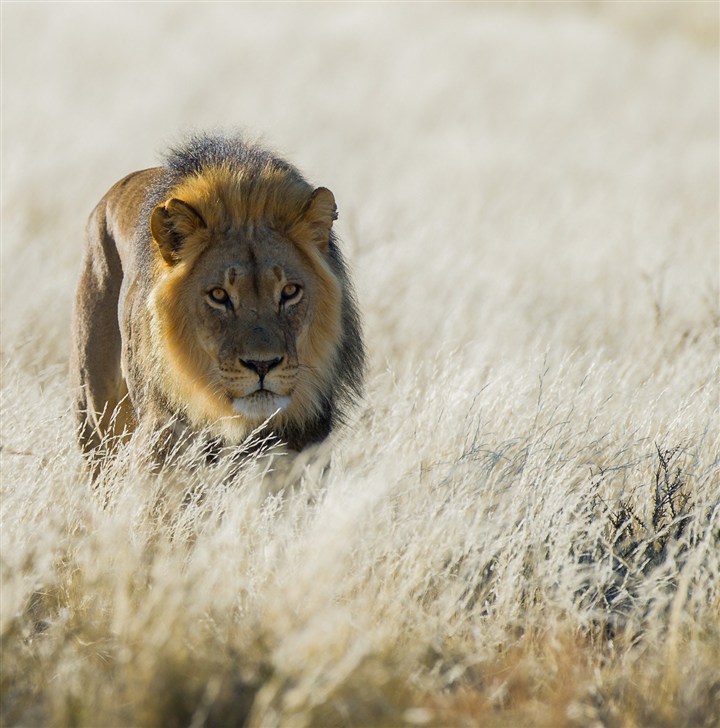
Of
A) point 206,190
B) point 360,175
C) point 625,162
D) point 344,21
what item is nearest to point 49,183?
point 360,175

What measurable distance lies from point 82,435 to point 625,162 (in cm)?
1356

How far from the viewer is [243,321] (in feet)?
15.5

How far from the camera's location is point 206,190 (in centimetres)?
502

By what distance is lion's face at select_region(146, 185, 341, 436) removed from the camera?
15.6 feet

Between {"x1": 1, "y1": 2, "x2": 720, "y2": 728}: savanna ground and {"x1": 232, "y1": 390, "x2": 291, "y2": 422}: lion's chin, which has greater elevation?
{"x1": 232, "y1": 390, "x2": 291, "y2": 422}: lion's chin

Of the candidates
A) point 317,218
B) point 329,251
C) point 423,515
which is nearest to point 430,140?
point 329,251

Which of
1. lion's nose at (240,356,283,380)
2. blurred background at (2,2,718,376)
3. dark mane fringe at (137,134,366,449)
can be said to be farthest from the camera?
blurred background at (2,2,718,376)

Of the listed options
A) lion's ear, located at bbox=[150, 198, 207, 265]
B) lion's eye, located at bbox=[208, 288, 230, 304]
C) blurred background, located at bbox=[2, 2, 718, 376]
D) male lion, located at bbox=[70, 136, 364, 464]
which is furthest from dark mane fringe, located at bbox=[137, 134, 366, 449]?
blurred background, located at bbox=[2, 2, 718, 376]

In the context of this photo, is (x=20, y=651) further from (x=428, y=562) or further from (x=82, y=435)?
(x=82, y=435)

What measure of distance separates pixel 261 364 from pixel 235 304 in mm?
305

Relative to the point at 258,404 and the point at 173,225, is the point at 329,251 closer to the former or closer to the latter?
the point at 173,225

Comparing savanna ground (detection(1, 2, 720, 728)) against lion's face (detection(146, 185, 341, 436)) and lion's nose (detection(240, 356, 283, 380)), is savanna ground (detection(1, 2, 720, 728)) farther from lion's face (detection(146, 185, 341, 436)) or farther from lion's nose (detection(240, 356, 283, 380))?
lion's nose (detection(240, 356, 283, 380))

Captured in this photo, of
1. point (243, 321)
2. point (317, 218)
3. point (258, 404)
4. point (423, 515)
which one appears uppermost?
point (317, 218)

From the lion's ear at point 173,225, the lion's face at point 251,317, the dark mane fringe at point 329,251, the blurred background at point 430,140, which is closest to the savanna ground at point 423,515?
the blurred background at point 430,140
